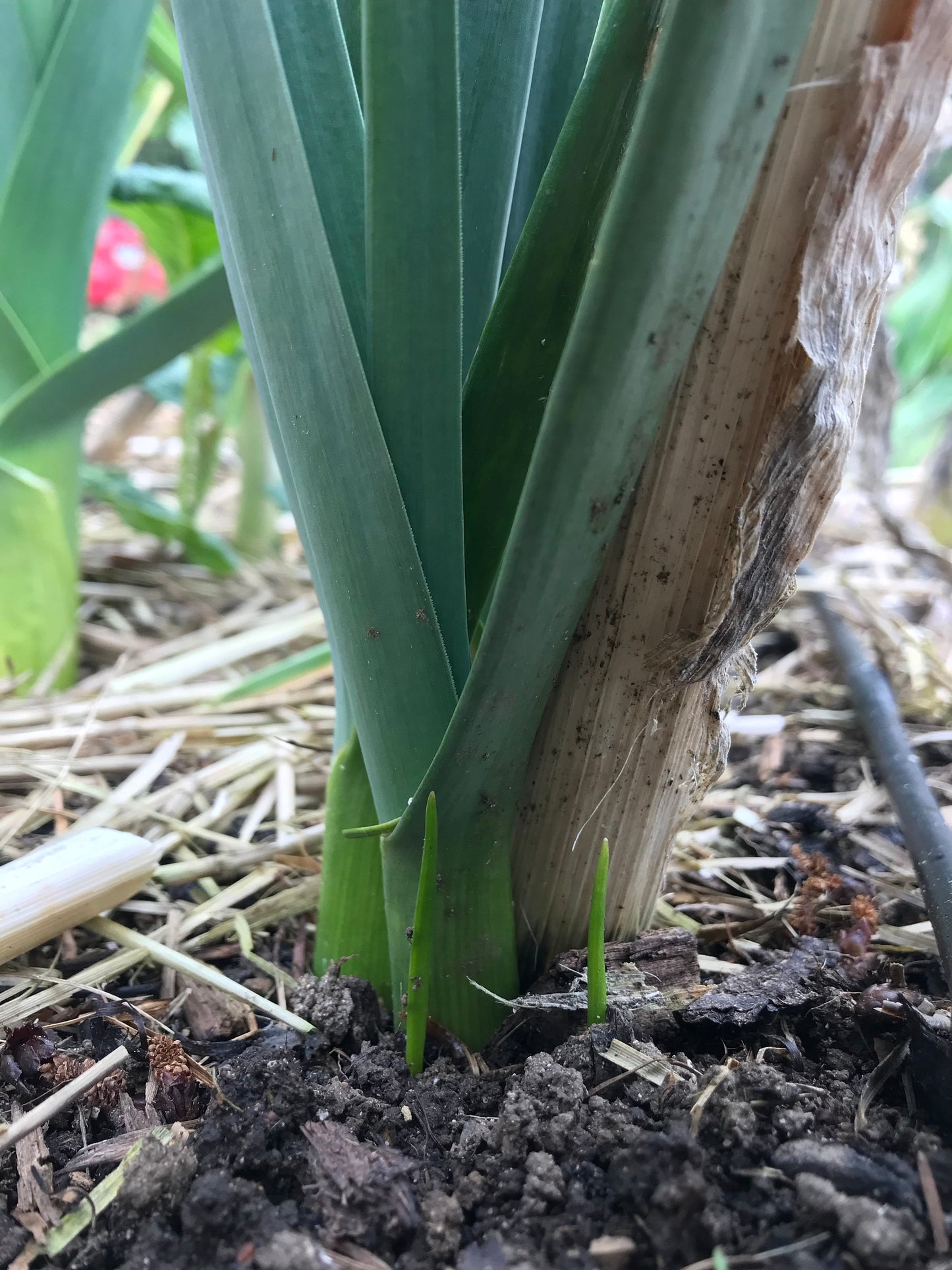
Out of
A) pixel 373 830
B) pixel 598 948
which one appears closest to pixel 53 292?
pixel 373 830

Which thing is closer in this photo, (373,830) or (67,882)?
(373,830)

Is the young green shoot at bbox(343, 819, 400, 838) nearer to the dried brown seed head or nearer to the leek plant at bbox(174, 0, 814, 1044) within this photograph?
the leek plant at bbox(174, 0, 814, 1044)

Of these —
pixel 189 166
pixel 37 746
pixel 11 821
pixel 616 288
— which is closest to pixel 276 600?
pixel 37 746

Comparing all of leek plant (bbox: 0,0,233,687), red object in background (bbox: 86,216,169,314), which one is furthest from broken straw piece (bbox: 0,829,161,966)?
red object in background (bbox: 86,216,169,314)

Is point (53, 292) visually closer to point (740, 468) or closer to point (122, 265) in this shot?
point (740, 468)

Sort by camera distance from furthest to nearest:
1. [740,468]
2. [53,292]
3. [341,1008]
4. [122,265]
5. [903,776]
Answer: [122,265] → [53,292] → [903,776] → [341,1008] → [740,468]

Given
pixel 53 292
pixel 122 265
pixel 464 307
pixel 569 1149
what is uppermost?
pixel 122 265

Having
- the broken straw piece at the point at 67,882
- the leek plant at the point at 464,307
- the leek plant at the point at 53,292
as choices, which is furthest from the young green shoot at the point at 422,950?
the leek plant at the point at 53,292
